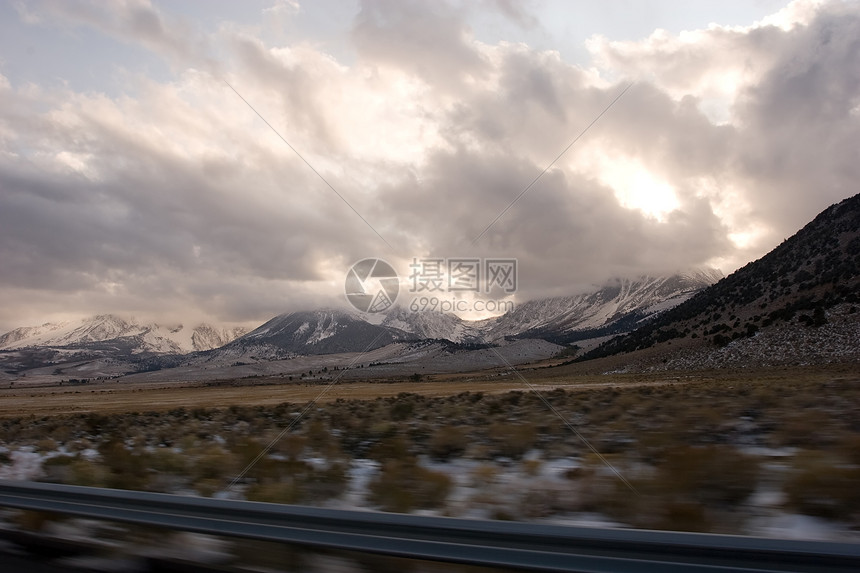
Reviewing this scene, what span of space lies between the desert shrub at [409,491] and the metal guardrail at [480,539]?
259 cm

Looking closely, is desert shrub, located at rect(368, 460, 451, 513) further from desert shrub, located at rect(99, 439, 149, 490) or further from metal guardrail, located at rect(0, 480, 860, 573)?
desert shrub, located at rect(99, 439, 149, 490)

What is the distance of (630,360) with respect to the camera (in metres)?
94.7

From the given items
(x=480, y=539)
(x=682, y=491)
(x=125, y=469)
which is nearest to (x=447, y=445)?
(x=682, y=491)

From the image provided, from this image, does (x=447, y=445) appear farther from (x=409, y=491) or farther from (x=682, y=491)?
(x=682, y=491)

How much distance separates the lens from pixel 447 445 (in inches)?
441

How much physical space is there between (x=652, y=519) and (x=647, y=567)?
2757mm

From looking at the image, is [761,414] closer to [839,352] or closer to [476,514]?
[476,514]

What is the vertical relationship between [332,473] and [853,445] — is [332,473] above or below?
below

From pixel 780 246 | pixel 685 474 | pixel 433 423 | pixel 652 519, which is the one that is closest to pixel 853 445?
pixel 685 474

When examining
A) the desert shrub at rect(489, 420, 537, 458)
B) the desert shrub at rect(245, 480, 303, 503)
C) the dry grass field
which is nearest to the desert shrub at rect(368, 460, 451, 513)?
the desert shrub at rect(245, 480, 303, 503)

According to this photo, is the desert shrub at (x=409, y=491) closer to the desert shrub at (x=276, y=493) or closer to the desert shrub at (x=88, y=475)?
the desert shrub at (x=276, y=493)

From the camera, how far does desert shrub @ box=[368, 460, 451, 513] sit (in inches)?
290

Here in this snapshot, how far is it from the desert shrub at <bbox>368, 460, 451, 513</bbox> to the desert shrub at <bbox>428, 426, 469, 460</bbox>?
2.53m

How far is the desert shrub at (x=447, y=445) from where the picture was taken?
10852mm
